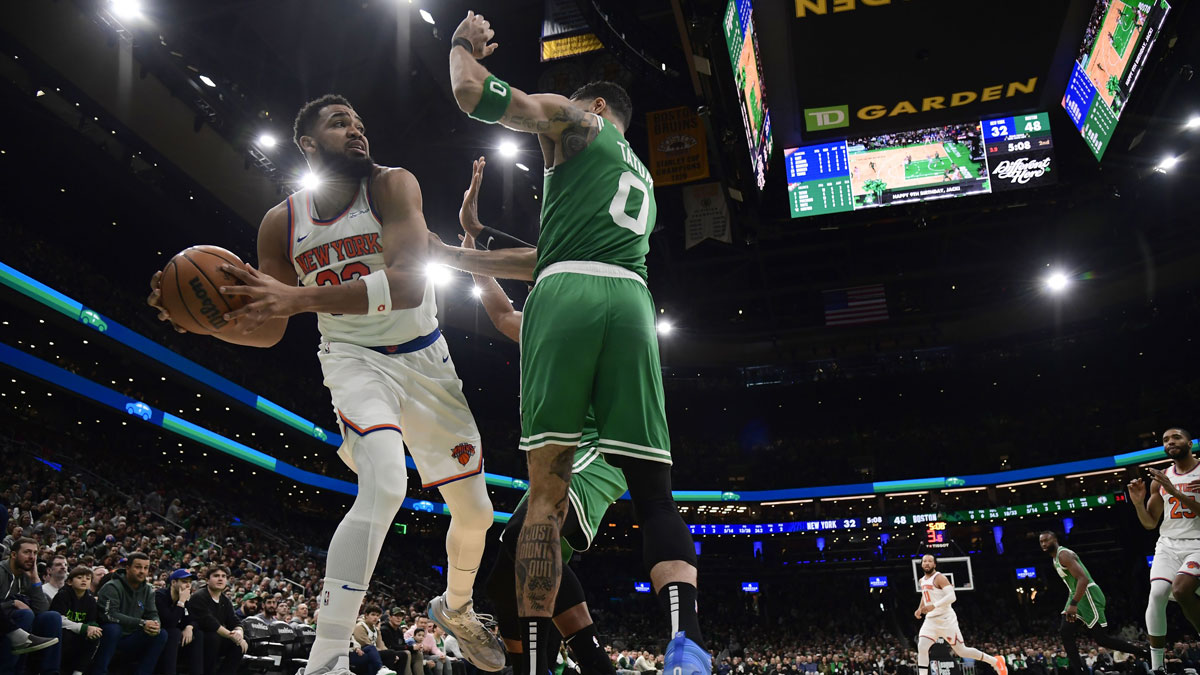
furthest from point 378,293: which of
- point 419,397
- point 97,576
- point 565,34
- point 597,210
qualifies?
point 565,34

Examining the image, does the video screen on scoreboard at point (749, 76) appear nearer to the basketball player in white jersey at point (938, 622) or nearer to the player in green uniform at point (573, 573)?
the basketball player in white jersey at point (938, 622)

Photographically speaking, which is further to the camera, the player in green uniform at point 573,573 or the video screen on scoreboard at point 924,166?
the video screen on scoreboard at point 924,166

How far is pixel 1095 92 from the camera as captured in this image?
32.0ft

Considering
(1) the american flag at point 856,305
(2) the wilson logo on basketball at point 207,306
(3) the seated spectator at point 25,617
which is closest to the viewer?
(2) the wilson logo on basketball at point 207,306

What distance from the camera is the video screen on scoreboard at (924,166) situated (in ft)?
37.6

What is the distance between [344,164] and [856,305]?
65.0 ft

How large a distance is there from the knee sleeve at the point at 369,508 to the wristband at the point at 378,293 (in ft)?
1.53

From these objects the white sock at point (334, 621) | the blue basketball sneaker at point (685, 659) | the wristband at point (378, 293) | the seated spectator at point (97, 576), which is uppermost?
the wristband at point (378, 293)

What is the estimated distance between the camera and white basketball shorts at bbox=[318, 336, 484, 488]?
127 inches

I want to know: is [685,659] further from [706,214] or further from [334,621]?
[706,214]

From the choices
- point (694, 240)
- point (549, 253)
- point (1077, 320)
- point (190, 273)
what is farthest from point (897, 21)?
→ point (1077, 320)

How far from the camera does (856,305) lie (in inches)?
848

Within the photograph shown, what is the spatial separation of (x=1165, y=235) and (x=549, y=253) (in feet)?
84.9

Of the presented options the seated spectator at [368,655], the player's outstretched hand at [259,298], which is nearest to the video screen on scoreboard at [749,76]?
the seated spectator at [368,655]
